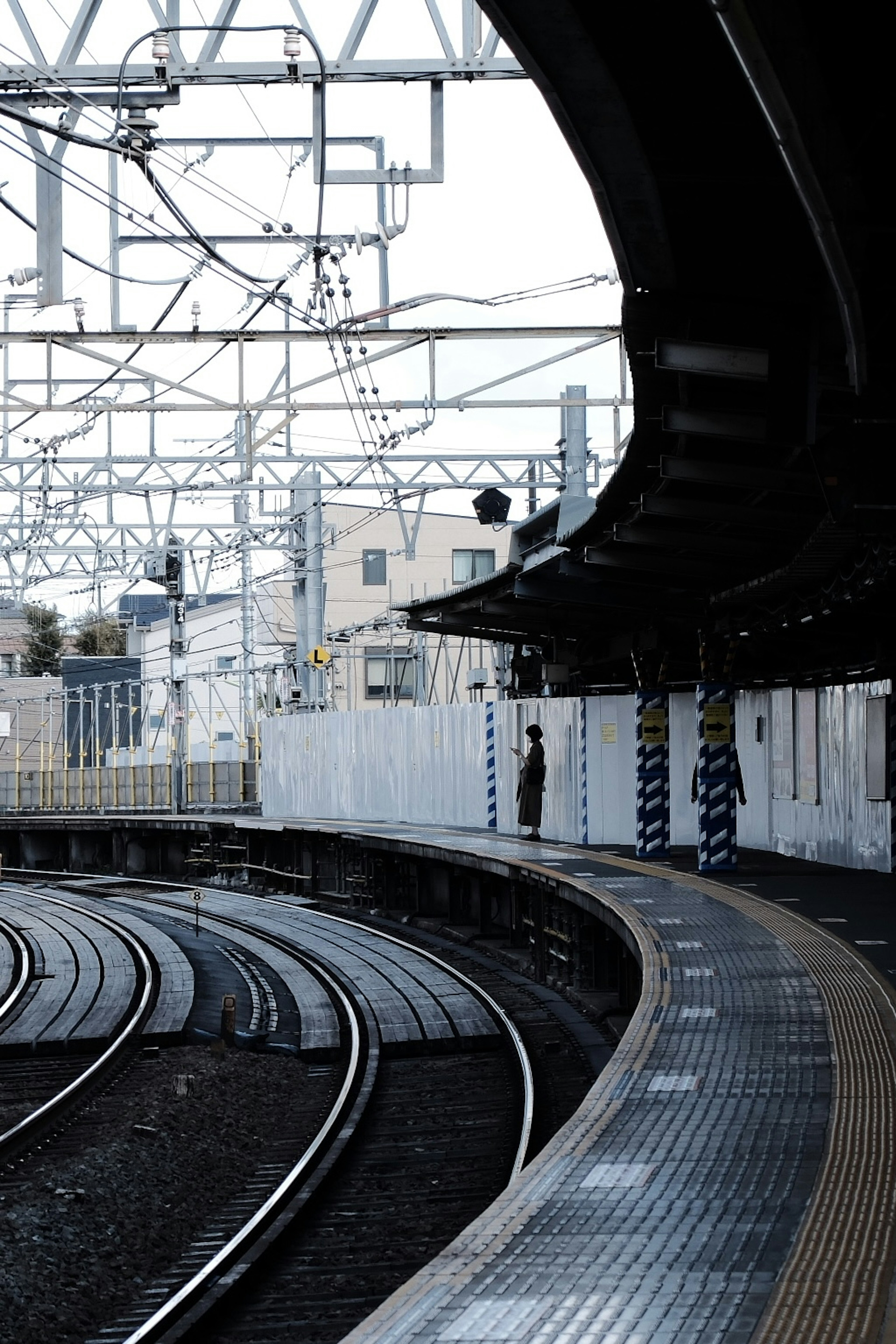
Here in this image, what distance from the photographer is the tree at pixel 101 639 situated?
3533 inches

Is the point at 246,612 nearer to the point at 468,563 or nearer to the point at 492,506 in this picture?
the point at 492,506

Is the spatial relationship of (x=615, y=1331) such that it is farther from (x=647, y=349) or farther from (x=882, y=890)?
(x=882, y=890)

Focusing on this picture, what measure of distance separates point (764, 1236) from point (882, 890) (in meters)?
9.87

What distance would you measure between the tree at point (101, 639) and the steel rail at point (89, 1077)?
71.9 metres

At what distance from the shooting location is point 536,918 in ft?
53.5

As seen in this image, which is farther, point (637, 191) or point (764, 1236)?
point (637, 191)

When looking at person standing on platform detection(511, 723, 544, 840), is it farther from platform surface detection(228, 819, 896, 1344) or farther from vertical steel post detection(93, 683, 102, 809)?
vertical steel post detection(93, 683, 102, 809)

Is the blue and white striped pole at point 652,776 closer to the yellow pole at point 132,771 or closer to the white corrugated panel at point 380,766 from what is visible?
the white corrugated panel at point 380,766

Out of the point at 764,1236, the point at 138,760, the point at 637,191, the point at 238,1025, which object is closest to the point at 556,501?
the point at 238,1025

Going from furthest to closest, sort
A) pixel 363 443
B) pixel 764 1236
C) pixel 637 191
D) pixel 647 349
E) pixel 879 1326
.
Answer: pixel 363 443, pixel 647 349, pixel 637 191, pixel 764 1236, pixel 879 1326

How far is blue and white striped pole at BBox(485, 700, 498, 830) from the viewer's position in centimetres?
2473

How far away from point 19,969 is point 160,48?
10457mm

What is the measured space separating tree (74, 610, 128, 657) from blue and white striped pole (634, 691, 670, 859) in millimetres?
71485

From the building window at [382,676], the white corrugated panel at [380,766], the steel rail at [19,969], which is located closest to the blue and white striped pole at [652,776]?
the white corrugated panel at [380,766]
